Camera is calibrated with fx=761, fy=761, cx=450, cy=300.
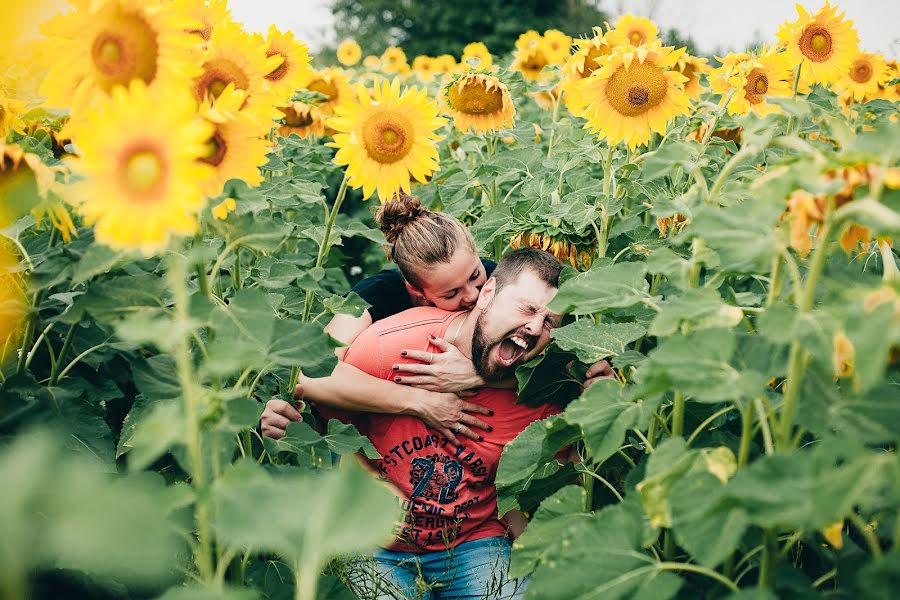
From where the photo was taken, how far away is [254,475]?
0.99 m

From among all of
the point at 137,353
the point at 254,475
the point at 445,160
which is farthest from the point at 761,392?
the point at 445,160

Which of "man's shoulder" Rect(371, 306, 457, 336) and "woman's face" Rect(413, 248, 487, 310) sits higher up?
"woman's face" Rect(413, 248, 487, 310)

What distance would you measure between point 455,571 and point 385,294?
0.93 metres

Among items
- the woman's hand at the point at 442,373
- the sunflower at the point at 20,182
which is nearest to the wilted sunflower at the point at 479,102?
the woman's hand at the point at 442,373

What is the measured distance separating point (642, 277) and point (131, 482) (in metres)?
0.93

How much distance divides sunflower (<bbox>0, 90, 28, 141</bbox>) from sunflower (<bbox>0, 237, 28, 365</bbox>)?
0.29m

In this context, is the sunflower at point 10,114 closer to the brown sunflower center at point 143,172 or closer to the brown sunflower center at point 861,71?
the brown sunflower center at point 143,172

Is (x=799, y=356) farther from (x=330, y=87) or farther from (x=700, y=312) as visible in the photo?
(x=330, y=87)

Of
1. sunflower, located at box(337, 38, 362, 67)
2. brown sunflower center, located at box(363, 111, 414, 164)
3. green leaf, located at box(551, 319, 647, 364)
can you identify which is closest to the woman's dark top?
brown sunflower center, located at box(363, 111, 414, 164)

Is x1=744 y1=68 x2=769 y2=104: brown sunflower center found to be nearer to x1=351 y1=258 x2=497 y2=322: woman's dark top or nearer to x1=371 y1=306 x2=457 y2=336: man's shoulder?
x1=351 y1=258 x2=497 y2=322: woman's dark top

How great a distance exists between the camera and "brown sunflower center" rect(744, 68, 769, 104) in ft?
9.34

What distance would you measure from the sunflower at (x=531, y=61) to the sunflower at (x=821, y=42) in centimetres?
166

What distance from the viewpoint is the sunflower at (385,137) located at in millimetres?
1838

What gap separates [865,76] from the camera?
360 cm
